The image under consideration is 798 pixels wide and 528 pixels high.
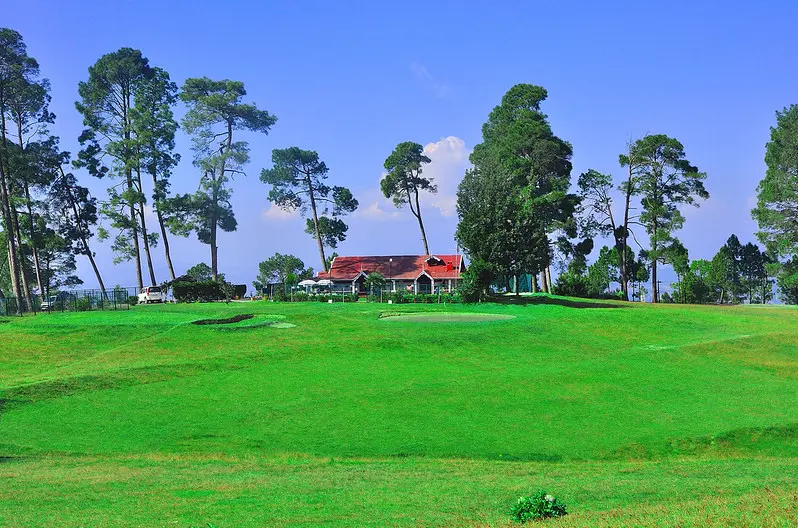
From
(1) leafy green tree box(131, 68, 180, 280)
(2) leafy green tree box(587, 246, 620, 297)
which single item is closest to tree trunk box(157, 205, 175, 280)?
(1) leafy green tree box(131, 68, 180, 280)

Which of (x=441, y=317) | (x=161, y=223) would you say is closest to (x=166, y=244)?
(x=161, y=223)

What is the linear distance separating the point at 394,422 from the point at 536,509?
12.1 m

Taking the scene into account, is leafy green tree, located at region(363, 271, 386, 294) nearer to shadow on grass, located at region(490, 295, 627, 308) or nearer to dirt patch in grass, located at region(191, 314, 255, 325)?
shadow on grass, located at region(490, 295, 627, 308)

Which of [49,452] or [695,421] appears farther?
[695,421]

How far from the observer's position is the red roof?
9338 cm

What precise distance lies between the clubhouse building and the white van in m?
21.8

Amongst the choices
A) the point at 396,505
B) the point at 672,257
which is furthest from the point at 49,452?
the point at 672,257

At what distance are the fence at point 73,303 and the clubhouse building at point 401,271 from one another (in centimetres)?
2917

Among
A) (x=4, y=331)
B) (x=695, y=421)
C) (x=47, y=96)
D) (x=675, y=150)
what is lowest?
(x=695, y=421)

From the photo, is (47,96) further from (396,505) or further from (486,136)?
→ (396,505)

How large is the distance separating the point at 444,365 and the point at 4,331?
26965 millimetres

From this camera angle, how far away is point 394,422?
76.9 ft

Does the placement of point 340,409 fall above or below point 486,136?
below

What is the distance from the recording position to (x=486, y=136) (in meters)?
97.3
